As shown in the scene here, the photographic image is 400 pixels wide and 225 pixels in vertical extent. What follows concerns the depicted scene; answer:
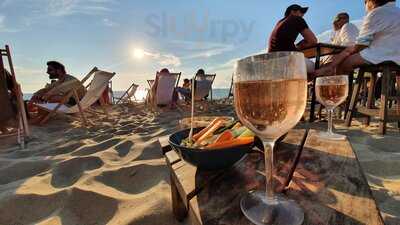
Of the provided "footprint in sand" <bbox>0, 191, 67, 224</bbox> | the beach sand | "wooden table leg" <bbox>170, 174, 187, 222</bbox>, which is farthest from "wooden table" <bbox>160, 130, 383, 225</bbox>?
"footprint in sand" <bbox>0, 191, 67, 224</bbox>

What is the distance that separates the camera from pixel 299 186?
57cm

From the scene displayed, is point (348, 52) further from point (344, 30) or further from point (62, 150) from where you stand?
point (62, 150)

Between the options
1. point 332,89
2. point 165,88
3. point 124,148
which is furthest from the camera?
point 165,88

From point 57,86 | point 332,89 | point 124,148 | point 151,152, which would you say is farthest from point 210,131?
point 57,86

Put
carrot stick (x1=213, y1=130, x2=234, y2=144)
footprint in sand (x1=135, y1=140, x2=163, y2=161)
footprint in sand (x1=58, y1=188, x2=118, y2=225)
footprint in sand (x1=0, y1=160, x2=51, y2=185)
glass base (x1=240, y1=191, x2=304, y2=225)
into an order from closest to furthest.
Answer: glass base (x1=240, y1=191, x2=304, y2=225), carrot stick (x1=213, y1=130, x2=234, y2=144), footprint in sand (x1=58, y1=188, x2=118, y2=225), footprint in sand (x1=0, y1=160, x2=51, y2=185), footprint in sand (x1=135, y1=140, x2=163, y2=161)

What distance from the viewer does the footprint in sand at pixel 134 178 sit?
1476 mm

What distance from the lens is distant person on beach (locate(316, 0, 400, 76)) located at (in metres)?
2.44

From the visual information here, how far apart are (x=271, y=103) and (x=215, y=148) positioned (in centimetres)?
21

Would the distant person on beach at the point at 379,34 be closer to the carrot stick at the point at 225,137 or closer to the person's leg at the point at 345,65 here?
the person's leg at the point at 345,65

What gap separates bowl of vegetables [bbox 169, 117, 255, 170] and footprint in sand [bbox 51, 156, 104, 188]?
1281 millimetres

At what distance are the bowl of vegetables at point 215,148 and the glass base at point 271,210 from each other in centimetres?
12

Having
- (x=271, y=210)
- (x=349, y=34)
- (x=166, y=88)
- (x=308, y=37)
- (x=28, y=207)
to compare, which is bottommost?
(x=28, y=207)

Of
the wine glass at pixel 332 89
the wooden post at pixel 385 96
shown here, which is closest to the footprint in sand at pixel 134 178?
the wine glass at pixel 332 89

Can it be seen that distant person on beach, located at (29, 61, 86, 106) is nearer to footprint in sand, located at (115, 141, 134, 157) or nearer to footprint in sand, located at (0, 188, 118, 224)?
footprint in sand, located at (115, 141, 134, 157)
